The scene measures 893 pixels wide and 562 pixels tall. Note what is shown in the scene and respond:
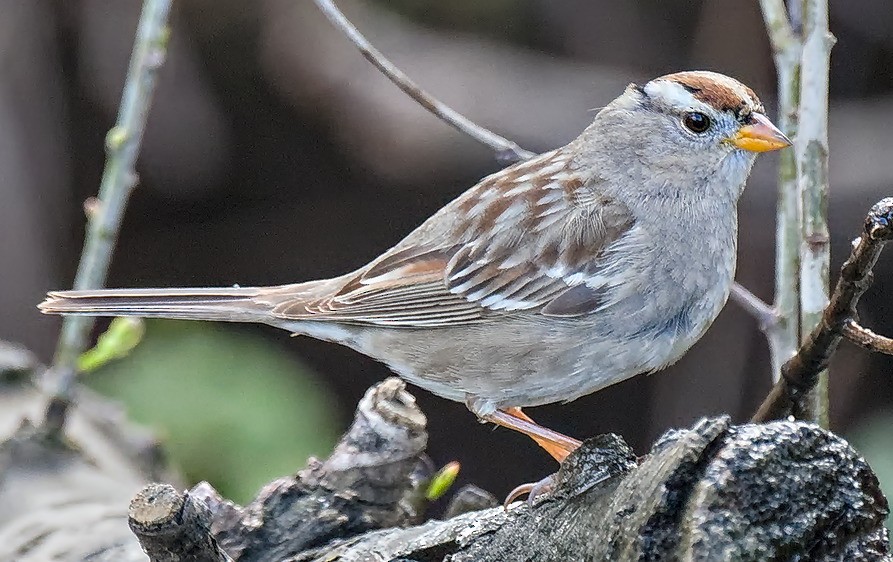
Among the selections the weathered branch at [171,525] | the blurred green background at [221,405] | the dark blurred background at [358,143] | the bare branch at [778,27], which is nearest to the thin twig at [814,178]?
the bare branch at [778,27]


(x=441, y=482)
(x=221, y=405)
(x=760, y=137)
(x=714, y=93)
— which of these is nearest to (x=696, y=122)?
→ (x=714, y=93)

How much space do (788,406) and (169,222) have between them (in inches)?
128

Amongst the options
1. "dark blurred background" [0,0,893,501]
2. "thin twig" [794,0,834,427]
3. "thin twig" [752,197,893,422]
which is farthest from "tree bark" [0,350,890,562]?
"dark blurred background" [0,0,893,501]

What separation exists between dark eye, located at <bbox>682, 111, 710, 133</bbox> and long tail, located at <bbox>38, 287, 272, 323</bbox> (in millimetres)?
961

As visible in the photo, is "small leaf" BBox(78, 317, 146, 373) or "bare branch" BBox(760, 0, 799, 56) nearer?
"bare branch" BBox(760, 0, 799, 56)

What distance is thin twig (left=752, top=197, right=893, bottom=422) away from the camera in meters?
1.32

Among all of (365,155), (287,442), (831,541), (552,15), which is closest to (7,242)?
(365,155)

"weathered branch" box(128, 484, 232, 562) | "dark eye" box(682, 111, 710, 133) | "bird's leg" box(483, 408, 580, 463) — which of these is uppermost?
"dark eye" box(682, 111, 710, 133)

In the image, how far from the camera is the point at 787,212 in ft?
6.59

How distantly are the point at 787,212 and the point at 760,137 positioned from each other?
0.70 ft

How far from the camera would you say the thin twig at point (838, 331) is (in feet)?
4.33

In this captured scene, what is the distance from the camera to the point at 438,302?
2.40 metres

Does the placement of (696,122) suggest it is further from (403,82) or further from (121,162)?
(121,162)

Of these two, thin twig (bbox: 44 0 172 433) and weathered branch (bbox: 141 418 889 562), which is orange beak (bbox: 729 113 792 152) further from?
thin twig (bbox: 44 0 172 433)
